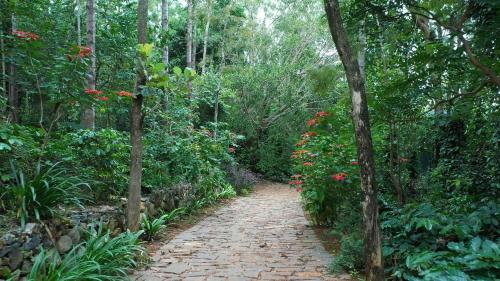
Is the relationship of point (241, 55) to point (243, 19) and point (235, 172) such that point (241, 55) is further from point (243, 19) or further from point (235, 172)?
point (235, 172)

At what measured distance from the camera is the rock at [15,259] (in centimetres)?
313

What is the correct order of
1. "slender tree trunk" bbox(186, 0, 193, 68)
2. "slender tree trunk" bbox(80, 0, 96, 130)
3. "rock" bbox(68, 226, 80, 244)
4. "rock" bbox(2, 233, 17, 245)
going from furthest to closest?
"slender tree trunk" bbox(186, 0, 193, 68) < "slender tree trunk" bbox(80, 0, 96, 130) < "rock" bbox(68, 226, 80, 244) < "rock" bbox(2, 233, 17, 245)

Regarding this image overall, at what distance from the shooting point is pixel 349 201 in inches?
219

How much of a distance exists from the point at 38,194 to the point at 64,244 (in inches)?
21.8

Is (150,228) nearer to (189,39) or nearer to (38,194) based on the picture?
(38,194)

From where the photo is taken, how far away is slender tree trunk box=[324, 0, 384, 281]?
3021 millimetres

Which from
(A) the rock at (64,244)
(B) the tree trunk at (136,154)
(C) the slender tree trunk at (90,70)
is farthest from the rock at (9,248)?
(C) the slender tree trunk at (90,70)

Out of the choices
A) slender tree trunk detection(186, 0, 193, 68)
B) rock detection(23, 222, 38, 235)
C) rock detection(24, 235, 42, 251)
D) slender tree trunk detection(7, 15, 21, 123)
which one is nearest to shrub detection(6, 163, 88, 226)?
rock detection(23, 222, 38, 235)

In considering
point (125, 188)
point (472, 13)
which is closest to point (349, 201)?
point (472, 13)

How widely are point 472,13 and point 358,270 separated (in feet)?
9.36

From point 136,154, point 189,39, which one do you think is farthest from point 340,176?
point 189,39

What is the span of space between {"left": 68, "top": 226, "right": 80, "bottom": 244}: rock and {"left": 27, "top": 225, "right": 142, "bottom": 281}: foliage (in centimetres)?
10

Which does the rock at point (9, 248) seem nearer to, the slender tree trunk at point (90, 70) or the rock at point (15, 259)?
the rock at point (15, 259)

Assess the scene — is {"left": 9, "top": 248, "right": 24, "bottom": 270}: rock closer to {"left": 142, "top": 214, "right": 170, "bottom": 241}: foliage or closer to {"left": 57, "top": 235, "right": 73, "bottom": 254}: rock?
{"left": 57, "top": 235, "right": 73, "bottom": 254}: rock
